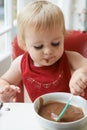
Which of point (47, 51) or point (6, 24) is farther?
point (6, 24)

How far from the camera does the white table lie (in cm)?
90

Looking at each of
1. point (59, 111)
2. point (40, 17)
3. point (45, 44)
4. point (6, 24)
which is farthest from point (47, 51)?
point (6, 24)

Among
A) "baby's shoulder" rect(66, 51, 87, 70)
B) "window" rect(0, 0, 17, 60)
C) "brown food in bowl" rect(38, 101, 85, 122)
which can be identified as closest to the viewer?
"brown food in bowl" rect(38, 101, 85, 122)

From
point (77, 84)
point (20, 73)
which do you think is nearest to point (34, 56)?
point (20, 73)

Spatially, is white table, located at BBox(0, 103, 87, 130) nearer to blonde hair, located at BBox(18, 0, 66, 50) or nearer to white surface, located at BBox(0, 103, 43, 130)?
white surface, located at BBox(0, 103, 43, 130)

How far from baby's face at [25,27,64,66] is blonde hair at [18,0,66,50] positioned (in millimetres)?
22

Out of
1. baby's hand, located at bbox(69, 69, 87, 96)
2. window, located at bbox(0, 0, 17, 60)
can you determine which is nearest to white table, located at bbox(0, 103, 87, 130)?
baby's hand, located at bbox(69, 69, 87, 96)

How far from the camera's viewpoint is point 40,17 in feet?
3.73

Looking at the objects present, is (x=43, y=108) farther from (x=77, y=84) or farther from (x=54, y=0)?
(x=54, y=0)

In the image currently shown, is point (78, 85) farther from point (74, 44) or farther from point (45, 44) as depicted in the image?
point (74, 44)

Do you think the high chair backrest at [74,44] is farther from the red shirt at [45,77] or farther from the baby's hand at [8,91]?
the baby's hand at [8,91]

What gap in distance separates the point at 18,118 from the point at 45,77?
1.11ft

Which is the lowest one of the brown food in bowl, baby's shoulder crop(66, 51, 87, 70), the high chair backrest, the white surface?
the white surface

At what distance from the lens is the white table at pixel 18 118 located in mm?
899
